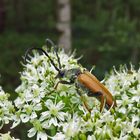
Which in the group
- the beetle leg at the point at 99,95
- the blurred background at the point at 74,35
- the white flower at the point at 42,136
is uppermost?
the blurred background at the point at 74,35

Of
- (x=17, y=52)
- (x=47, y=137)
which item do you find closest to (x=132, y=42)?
(x=17, y=52)

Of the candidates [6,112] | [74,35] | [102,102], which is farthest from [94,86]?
[74,35]

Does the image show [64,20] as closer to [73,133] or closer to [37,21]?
[37,21]

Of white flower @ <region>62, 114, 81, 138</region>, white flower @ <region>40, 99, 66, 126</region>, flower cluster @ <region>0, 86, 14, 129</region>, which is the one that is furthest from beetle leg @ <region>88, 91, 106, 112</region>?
flower cluster @ <region>0, 86, 14, 129</region>

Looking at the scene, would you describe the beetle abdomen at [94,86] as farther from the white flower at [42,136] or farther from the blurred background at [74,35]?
the blurred background at [74,35]

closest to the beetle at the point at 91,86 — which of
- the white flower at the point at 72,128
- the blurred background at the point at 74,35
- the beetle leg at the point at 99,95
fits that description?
the beetle leg at the point at 99,95

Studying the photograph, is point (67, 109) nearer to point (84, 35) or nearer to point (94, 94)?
point (94, 94)

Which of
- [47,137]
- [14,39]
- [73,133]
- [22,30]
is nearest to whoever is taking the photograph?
[73,133]
